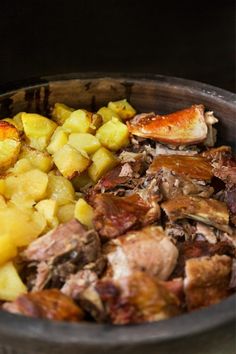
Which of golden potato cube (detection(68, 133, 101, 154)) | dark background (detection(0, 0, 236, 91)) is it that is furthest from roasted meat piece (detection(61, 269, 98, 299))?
dark background (detection(0, 0, 236, 91))

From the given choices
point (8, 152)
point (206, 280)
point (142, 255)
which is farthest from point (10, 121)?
point (206, 280)

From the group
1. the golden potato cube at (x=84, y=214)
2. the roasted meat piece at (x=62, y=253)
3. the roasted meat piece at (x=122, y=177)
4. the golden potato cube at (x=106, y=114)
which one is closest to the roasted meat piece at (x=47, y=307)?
the roasted meat piece at (x=62, y=253)

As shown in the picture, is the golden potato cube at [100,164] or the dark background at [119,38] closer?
the golden potato cube at [100,164]

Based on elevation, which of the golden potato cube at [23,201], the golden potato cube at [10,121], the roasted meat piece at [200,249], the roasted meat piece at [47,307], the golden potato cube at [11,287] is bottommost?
the roasted meat piece at [200,249]

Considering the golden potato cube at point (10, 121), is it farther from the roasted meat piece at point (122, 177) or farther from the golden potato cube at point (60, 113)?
the roasted meat piece at point (122, 177)

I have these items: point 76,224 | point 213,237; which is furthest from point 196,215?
point 76,224

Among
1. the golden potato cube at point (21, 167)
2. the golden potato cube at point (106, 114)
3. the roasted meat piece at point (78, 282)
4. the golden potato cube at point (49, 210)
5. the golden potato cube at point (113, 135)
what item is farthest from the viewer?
the golden potato cube at point (106, 114)

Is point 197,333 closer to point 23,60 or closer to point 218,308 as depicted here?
point 218,308

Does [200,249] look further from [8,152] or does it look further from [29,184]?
[8,152]
